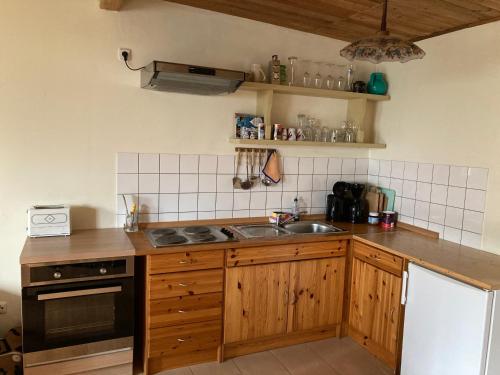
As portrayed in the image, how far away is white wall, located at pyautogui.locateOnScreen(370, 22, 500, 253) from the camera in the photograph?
2.49 m

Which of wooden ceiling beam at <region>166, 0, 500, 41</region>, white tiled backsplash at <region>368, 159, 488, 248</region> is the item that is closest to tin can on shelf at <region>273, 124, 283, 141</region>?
wooden ceiling beam at <region>166, 0, 500, 41</region>

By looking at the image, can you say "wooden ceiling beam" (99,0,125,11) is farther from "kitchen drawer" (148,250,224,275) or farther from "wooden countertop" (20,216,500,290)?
"kitchen drawer" (148,250,224,275)

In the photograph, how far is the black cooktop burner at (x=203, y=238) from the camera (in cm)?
246

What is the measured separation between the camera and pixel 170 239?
246 centimetres

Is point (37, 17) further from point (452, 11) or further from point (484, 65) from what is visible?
point (484, 65)

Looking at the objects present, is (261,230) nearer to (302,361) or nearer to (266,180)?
(266,180)

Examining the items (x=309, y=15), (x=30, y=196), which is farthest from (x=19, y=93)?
(x=309, y=15)

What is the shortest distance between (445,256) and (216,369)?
154 cm

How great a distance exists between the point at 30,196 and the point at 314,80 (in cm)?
215

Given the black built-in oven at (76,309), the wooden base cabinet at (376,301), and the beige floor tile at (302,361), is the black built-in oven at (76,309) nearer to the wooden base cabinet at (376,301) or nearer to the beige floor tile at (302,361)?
the beige floor tile at (302,361)

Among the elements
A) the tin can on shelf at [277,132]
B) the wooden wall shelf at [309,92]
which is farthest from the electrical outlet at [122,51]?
the tin can on shelf at [277,132]

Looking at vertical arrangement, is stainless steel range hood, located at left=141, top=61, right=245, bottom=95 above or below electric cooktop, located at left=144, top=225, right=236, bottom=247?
Answer: above

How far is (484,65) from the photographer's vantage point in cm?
254

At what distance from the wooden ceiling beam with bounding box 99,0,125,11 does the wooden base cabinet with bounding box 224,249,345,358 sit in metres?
1.73
